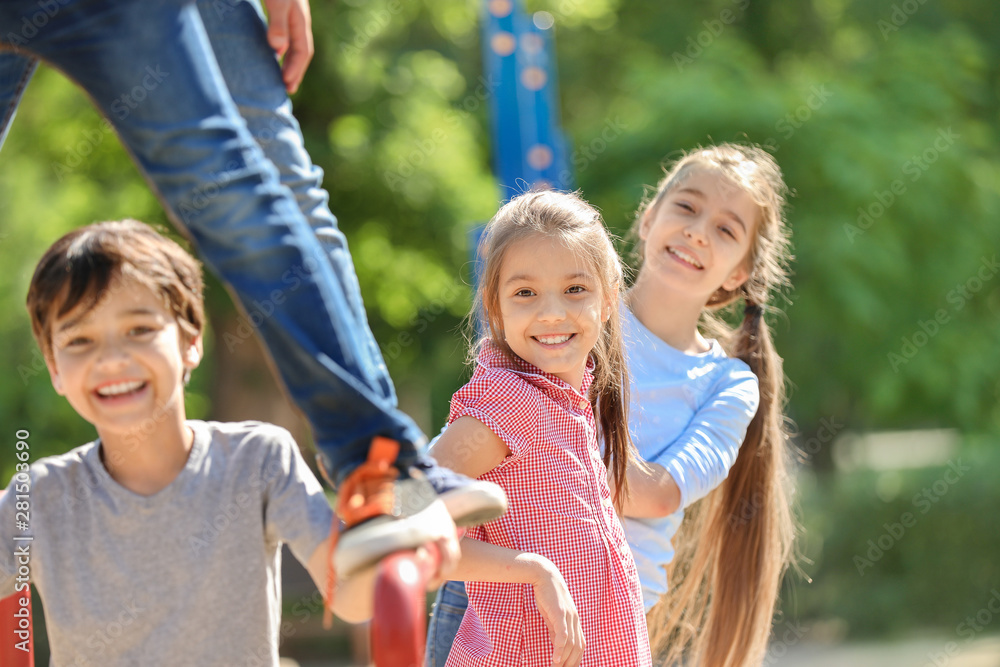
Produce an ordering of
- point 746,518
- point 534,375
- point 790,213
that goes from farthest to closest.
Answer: point 790,213 → point 746,518 → point 534,375

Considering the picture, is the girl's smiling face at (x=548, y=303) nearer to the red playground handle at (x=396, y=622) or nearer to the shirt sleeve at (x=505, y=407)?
the shirt sleeve at (x=505, y=407)

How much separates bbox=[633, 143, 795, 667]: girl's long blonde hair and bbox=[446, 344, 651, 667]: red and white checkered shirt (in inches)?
31.9

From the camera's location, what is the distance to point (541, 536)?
2.01 metres

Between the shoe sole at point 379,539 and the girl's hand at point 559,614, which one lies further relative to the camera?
the girl's hand at point 559,614

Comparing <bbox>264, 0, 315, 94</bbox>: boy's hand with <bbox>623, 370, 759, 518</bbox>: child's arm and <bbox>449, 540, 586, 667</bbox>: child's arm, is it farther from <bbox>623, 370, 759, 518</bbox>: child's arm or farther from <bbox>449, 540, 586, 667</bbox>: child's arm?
<bbox>623, 370, 759, 518</bbox>: child's arm

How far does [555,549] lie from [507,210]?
67 centimetres

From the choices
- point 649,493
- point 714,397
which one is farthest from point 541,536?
point 714,397

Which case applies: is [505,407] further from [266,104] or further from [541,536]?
[266,104]

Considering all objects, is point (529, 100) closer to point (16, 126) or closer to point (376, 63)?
point (376, 63)

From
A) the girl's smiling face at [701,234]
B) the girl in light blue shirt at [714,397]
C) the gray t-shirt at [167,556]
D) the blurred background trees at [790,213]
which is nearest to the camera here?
the gray t-shirt at [167,556]

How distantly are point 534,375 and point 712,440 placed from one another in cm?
62

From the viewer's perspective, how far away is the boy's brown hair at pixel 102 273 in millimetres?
1712

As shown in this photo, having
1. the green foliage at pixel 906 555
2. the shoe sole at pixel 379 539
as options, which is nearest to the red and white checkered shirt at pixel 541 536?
the shoe sole at pixel 379 539

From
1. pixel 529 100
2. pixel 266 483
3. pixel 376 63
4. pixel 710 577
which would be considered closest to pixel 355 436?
pixel 266 483
